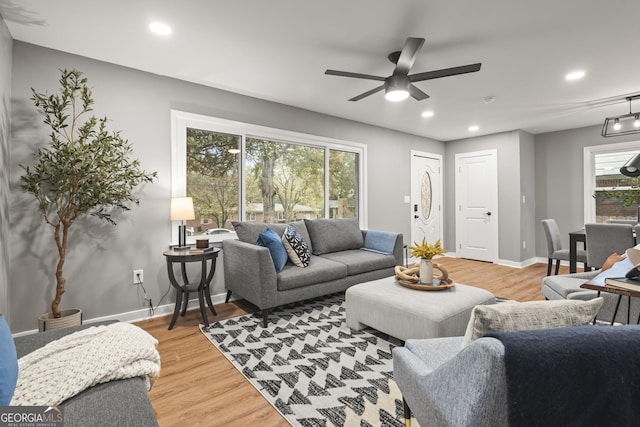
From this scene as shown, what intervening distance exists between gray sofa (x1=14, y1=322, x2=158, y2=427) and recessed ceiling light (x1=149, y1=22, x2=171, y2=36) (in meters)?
2.36

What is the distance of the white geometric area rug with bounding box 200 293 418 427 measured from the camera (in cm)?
165

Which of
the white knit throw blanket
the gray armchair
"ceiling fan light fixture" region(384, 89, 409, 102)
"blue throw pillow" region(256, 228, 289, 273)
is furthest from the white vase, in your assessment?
the white knit throw blanket

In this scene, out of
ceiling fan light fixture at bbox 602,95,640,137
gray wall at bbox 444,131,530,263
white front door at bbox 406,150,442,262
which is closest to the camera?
ceiling fan light fixture at bbox 602,95,640,137

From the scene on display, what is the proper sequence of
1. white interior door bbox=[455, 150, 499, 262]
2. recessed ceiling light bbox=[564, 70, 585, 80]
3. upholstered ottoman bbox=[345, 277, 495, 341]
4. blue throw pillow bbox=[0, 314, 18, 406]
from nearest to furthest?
blue throw pillow bbox=[0, 314, 18, 406] → upholstered ottoman bbox=[345, 277, 495, 341] → recessed ceiling light bbox=[564, 70, 585, 80] → white interior door bbox=[455, 150, 499, 262]

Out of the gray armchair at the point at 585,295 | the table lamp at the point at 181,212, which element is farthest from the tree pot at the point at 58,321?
the gray armchair at the point at 585,295

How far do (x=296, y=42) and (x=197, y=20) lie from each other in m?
0.76

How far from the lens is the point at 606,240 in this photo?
3.31 metres

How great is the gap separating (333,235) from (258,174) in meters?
1.24

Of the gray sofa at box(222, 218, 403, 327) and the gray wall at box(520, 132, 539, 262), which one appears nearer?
the gray sofa at box(222, 218, 403, 327)

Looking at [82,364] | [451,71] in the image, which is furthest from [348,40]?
[82,364]

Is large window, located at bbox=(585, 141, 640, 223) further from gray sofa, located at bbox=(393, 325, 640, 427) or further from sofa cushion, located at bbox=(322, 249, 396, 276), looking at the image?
gray sofa, located at bbox=(393, 325, 640, 427)

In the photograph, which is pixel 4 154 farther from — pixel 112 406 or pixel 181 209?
pixel 112 406

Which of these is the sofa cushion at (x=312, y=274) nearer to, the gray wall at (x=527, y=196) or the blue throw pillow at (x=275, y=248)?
the blue throw pillow at (x=275, y=248)

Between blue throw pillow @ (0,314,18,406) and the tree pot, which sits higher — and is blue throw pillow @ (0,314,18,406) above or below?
above
